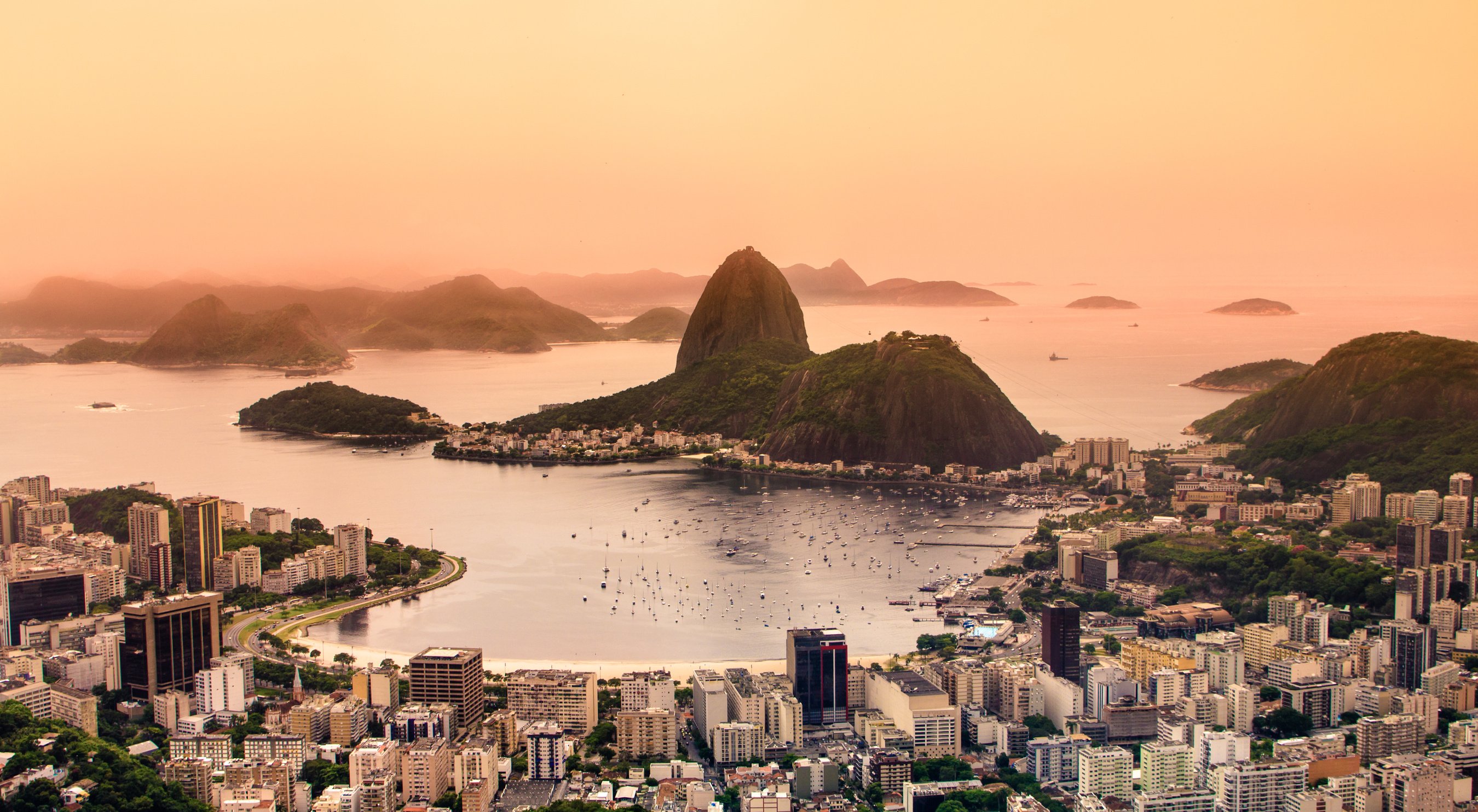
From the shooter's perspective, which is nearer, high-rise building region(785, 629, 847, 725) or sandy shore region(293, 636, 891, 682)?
high-rise building region(785, 629, 847, 725)

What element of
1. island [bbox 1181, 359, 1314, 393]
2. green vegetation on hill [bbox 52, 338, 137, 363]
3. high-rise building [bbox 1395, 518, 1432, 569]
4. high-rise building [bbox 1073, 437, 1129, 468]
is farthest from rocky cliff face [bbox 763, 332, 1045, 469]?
green vegetation on hill [bbox 52, 338, 137, 363]

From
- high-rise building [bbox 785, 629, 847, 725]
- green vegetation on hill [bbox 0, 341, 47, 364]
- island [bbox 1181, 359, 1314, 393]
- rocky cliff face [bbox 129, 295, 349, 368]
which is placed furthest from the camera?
rocky cliff face [bbox 129, 295, 349, 368]

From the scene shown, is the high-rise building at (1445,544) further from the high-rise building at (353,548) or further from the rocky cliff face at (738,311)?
the rocky cliff face at (738,311)

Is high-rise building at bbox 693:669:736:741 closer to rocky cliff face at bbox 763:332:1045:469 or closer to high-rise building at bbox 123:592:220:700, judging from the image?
high-rise building at bbox 123:592:220:700

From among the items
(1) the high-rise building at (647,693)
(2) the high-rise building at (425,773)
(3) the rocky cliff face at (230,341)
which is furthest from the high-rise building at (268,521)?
(3) the rocky cliff face at (230,341)

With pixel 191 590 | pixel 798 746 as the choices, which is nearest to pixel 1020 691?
pixel 798 746

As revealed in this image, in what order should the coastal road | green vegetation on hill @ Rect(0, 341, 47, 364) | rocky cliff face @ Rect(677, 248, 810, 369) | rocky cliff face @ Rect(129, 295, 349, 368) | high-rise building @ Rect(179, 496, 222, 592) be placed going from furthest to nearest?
rocky cliff face @ Rect(129, 295, 349, 368)
green vegetation on hill @ Rect(0, 341, 47, 364)
rocky cliff face @ Rect(677, 248, 810, 369)
high-rise building @ Rect(179, 496, 222, 592)
the coastal road

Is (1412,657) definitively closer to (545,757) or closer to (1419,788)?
(1419,788)

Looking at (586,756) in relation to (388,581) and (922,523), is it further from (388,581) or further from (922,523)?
(922,523)
